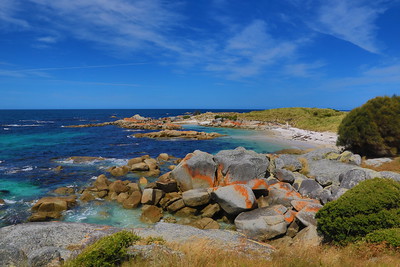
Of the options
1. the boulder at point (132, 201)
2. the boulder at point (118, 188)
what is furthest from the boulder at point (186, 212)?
the boulder at point (118, 188)

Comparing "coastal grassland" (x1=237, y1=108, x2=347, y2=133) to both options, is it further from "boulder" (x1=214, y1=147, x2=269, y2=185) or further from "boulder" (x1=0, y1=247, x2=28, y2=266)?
"boulder" (x1=0, y1=247, x2=28, y2=266)

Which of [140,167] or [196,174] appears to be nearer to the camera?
[196,174]

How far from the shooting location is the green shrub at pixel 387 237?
772 cm

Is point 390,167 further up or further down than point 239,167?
further down

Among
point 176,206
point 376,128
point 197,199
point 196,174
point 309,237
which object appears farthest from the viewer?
point 376,128

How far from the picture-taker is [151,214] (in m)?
15.1

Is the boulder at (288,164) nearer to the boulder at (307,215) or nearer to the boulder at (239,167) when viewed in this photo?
the boulder at (239,167)

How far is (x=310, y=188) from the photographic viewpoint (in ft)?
54.5

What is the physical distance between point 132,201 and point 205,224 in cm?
574

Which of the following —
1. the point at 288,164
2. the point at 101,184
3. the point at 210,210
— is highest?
the point at 288,164

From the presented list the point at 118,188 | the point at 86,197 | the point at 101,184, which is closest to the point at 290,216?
the point at 118,188

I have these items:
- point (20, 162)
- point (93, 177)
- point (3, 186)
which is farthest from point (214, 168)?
point (20, 162)

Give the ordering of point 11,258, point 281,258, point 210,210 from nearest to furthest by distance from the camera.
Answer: point 281,258 → point 11,258 → point 210,210

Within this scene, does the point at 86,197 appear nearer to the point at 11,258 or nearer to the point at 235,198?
the point at 11,258
